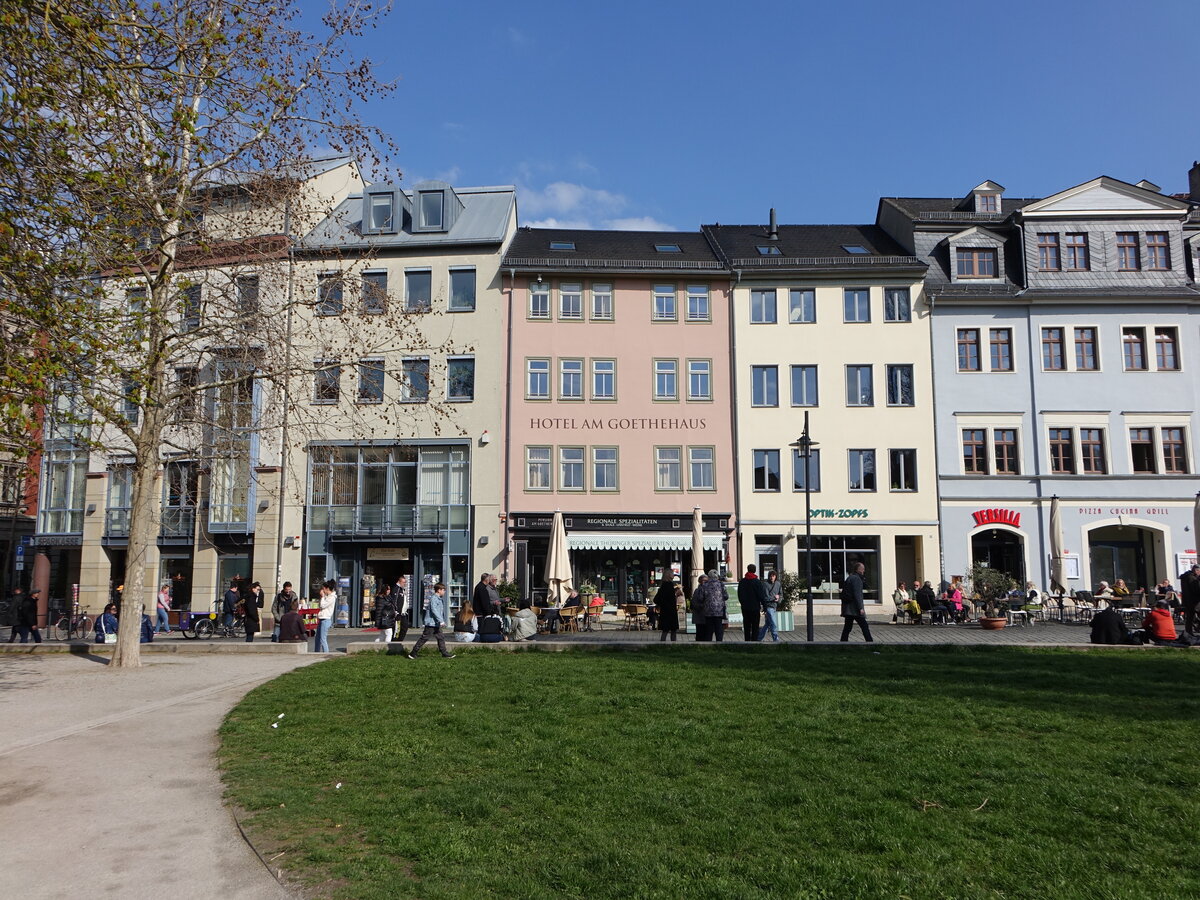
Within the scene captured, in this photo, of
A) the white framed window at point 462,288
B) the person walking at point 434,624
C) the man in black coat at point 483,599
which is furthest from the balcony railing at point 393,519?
the person walking at point 434,624

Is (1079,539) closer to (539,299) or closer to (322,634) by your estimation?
(539,299)

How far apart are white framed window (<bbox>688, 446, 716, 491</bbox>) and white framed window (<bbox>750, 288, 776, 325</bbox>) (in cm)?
552

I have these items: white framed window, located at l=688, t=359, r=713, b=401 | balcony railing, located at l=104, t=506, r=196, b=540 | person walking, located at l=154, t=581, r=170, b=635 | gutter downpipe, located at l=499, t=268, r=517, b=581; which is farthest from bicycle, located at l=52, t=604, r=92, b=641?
white framed window, located at l=688, t=359, r=713, b=401

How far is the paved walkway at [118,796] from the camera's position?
5613mm

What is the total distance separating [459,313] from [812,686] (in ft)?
88.2

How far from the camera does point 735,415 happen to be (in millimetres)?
35781

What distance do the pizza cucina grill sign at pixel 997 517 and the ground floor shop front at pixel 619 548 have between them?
29.9ft

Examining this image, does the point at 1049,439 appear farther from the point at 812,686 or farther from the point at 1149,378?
the point at 812,686

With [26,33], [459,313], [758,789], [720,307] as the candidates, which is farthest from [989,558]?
[26,33]

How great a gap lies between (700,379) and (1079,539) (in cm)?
1494

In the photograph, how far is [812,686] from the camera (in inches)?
483

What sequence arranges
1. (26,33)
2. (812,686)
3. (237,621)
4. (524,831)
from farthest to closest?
(237,621), (812,686), (26,33), (524,831)

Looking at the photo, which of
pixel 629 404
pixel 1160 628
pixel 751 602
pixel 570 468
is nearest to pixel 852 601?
pixel 751 602

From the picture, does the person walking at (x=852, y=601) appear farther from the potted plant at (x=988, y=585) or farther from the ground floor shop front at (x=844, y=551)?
the ground floor shop front at (x=844, y=551)
